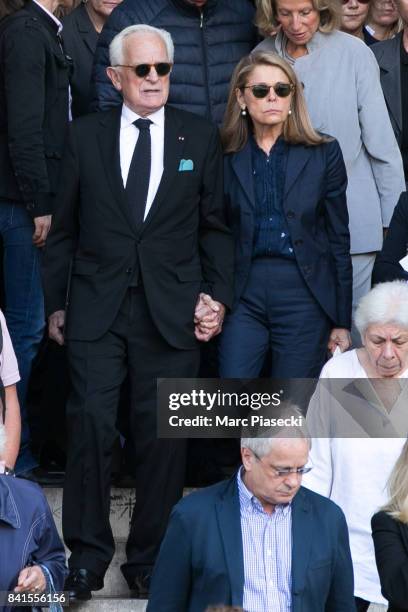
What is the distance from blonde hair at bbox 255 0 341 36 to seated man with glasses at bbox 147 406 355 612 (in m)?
2.59

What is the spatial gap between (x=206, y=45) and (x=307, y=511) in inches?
108

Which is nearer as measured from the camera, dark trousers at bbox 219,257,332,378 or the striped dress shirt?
the striped dress shirt

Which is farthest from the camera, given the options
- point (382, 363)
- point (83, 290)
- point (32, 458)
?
point (32, 458)

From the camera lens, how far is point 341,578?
594 cm

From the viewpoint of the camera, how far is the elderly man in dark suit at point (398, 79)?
830cm

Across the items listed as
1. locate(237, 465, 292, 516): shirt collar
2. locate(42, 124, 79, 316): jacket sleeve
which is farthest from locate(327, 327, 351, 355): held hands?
locate(237, 465, 292, 516): shirt collar

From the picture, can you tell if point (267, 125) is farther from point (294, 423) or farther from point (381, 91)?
point (294, 423)

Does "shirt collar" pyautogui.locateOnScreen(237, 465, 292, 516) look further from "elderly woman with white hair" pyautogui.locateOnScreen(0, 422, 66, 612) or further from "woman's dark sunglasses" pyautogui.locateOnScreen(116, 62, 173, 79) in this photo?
"woman's dark sunglasses" pyautogui.locateOnScreen(116, 62, 173, 79)

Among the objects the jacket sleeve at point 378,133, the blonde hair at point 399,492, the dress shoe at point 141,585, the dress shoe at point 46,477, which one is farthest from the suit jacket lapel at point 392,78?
the blonde hair at point 399,492

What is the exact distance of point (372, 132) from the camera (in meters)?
8.02

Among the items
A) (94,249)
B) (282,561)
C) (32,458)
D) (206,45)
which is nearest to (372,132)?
(206,45)

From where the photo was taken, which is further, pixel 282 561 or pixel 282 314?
pixel 282 314

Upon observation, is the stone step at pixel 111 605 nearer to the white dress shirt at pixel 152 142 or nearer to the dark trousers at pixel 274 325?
the dark trousers at pixel 274 325

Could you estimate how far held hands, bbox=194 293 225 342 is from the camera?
747 centimetres
